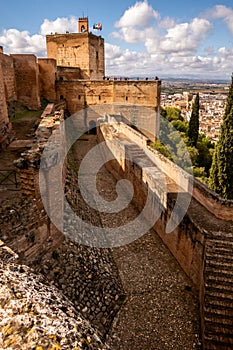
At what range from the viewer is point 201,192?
7176 millimetres

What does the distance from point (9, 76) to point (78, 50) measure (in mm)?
8900

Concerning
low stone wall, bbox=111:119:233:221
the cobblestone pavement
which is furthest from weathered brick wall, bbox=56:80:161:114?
the cobblestone pavement

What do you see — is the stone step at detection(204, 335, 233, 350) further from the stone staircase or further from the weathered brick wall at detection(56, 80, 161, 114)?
the weathered brick wall at detection(56, 80, 161, 114)

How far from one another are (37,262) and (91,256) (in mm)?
1646

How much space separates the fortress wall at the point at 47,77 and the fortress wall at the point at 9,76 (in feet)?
11.5

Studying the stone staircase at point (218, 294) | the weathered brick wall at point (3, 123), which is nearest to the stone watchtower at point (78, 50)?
the weathered brick wall at point (3, 123)

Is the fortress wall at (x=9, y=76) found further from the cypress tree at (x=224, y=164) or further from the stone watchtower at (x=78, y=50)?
the cypress tree at (x=224, y=164)

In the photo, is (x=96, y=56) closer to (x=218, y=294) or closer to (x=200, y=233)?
(x=200, y=233)

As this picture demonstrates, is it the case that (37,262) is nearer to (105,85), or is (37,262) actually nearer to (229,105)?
(229,105)

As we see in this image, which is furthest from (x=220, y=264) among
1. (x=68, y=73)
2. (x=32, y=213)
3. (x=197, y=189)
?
(x=68, y=73)

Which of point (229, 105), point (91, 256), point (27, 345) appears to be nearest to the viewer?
point (27, 345)

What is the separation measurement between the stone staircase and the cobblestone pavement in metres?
0.36

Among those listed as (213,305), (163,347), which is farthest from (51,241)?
(213,305)

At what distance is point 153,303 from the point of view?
5602mm
